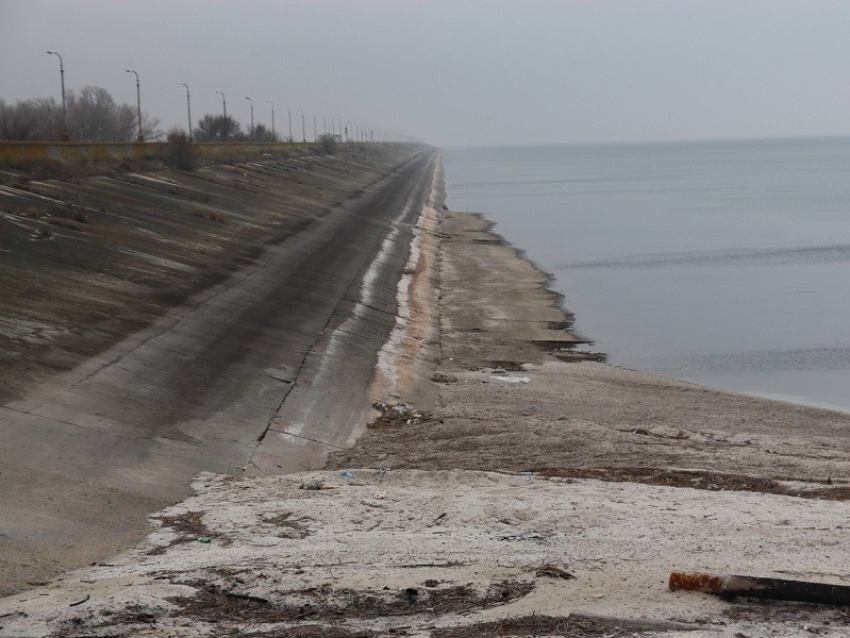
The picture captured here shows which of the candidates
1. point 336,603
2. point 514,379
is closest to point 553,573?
point 336,603

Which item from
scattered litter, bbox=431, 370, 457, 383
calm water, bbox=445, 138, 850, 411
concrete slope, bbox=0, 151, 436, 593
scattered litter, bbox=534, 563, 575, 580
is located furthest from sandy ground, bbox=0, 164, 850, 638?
calm water, bbox=445, 138, 850, 411

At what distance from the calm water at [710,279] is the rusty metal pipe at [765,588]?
12.6m

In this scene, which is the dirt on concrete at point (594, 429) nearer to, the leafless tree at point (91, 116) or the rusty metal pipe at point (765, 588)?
the rusty metal pipe at point (765, 588)

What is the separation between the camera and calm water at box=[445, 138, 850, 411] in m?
25.1

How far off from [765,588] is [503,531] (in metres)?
2.88

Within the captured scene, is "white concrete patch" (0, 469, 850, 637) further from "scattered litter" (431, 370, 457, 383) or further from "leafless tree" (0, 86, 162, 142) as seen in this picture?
"leafless tree" (0, 86, 162, 142)

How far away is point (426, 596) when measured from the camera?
8.66 m

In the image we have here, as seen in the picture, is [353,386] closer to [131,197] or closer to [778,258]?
[131,197]

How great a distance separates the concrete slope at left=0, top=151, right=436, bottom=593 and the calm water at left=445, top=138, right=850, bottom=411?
24.8 feet

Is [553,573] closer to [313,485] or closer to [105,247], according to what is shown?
[313,485]

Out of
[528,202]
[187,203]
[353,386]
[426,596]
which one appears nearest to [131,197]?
[187,203]

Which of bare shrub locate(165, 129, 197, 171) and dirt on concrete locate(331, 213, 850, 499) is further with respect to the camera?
bare shrub locate(165, 129, 197, 171)

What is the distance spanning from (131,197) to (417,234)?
56.3 feet

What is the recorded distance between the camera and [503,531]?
10625 mm
